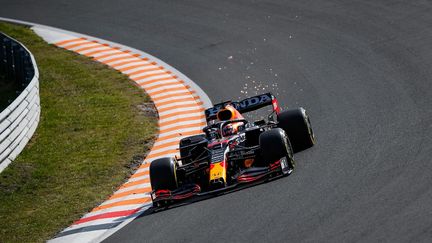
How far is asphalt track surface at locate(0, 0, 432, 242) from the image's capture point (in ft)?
45.2

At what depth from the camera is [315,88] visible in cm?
2100

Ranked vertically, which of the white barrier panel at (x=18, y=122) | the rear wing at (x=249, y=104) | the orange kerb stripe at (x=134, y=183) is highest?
the white barrier panel at (x=18, y=122)

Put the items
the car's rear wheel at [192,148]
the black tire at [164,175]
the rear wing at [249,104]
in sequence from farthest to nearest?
1. the rear wing at [249,104]
2. the car's rear wheel at [192,148]
3. the black tire at [164,175]

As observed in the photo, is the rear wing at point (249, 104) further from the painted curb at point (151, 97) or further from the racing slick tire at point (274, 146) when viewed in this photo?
the racing slick tire at point (274, 146)

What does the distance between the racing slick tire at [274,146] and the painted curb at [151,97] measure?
2.30 meters

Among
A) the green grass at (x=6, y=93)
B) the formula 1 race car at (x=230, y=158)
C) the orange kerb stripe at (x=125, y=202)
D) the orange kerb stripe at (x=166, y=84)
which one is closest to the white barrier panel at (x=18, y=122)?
the green grass at (x=6, y=93)

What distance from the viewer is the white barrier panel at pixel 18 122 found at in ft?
61.0

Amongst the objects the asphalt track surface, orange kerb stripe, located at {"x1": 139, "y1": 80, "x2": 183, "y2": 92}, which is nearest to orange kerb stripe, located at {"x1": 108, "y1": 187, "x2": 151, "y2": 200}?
the asphalt track surface

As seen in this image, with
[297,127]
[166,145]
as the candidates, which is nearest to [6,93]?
[166,145]

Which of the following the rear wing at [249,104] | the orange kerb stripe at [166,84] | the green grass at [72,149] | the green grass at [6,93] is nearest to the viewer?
the green grass at [72,149]

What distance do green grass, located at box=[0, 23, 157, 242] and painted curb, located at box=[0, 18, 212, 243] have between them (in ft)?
1.02

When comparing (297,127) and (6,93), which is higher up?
(6,93)

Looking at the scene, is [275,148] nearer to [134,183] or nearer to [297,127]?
[297,127]

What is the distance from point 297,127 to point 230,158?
1.67 metres
